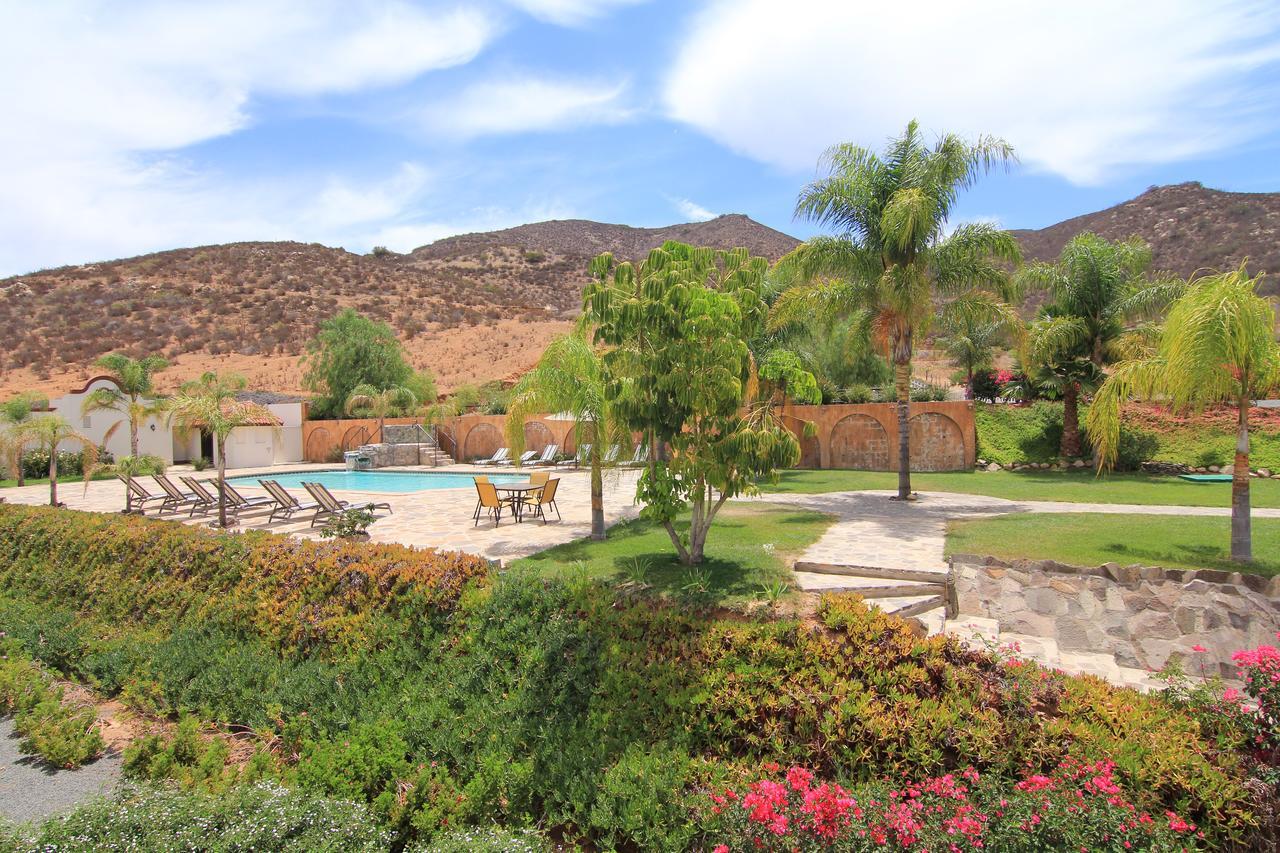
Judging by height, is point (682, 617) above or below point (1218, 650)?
above

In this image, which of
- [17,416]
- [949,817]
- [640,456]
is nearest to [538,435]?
[17,416]

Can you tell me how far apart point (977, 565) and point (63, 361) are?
4868 centimetres

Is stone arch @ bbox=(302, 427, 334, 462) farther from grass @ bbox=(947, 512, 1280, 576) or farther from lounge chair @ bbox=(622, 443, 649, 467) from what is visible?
grass @ bbox=(947, 512, 1280, 576)

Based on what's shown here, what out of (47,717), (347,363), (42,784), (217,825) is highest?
→ (347,363)

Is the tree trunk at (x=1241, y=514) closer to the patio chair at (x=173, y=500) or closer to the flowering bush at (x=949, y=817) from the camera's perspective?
the flowering bush at (x=949, y=817)

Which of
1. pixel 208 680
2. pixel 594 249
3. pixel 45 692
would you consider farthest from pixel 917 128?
pixel 594 249

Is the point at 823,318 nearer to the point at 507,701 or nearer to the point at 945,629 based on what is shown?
the point at 945,629

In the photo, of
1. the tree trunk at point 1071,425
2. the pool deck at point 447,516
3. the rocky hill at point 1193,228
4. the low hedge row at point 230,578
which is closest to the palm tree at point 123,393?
the pool deck at point 447,516

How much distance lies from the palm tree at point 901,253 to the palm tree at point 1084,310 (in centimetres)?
467

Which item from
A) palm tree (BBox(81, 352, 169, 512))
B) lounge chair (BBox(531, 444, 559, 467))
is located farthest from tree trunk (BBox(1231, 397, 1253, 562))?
palm tree (BBox(81, 352, 169, 512))

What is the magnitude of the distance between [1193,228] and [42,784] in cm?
6202

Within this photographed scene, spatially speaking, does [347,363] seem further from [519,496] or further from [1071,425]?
[1071,425]

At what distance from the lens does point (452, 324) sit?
5222 cm

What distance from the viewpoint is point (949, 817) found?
3.08 metres
